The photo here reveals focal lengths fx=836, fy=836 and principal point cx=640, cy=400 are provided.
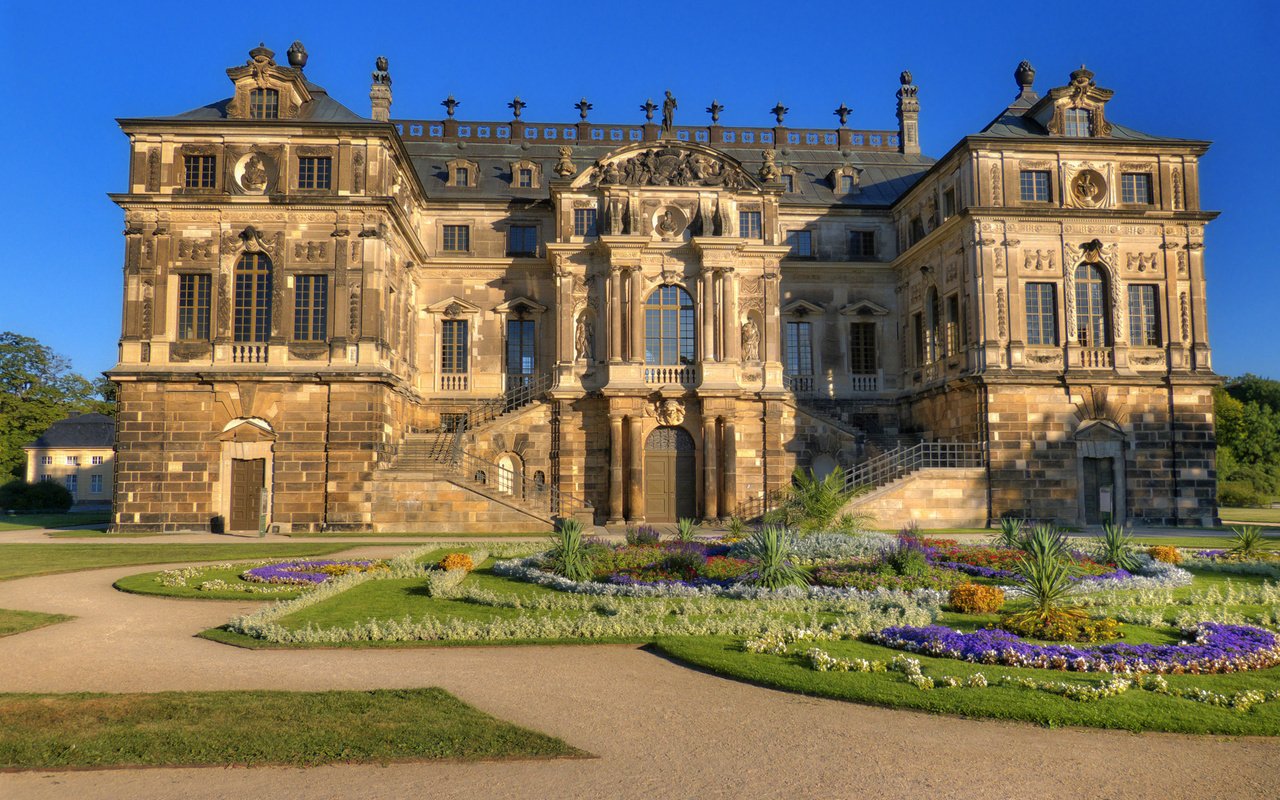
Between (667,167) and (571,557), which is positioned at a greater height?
(667,167)

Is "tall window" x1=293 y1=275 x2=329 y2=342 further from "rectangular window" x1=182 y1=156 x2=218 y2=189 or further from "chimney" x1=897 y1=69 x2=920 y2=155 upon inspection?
"chimney" x1=897 y1=69 x2=920 y2=155

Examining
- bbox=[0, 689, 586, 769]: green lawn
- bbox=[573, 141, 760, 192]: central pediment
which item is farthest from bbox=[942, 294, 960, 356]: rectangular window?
bbox=[0, 689, 586, 769]: green lawn

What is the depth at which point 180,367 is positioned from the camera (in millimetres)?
32562

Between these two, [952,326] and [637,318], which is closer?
[637,318]

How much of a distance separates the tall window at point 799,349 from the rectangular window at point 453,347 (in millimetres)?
16168

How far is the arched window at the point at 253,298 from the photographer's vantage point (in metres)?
33.2

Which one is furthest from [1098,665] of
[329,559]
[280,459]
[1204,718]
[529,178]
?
[529,178]

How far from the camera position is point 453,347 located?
4094cm

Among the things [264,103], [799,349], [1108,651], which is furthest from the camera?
[799,349]

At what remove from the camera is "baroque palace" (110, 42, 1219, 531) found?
3241cm

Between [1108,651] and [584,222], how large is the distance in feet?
100

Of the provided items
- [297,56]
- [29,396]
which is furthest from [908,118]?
[29,396]

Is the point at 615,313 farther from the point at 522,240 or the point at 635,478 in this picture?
the point at 522,240

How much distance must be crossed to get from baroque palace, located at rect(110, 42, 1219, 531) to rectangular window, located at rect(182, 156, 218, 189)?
0.09m
